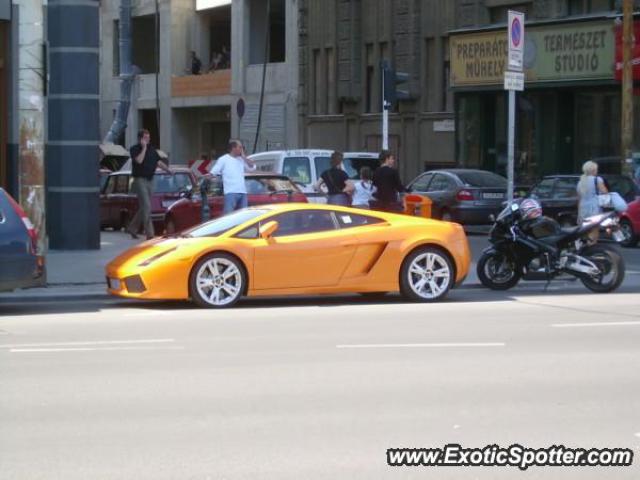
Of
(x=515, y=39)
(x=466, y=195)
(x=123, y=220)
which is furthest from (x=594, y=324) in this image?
(x=123, y=220)

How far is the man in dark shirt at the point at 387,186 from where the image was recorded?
802 inches

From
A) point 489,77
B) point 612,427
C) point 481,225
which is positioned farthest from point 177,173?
point 612,427

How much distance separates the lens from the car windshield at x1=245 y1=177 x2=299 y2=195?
24.4 m

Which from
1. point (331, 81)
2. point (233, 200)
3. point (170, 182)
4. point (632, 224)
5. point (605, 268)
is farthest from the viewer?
point (331, 81)

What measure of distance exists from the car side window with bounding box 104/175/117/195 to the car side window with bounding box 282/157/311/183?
425 centimetres

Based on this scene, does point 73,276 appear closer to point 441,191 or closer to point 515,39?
point 515,39

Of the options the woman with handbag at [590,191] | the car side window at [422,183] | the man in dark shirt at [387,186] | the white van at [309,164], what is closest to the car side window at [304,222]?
the man in dark shirt at [387,186]

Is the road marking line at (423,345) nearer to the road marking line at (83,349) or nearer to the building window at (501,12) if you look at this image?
the road marking line at (83,349)

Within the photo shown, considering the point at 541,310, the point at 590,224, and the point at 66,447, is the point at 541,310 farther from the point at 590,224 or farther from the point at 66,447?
the point at 66,447

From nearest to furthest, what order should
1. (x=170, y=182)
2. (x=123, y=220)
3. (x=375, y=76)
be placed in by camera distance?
(x=170, y=182) → (x=123, y=220) → (x=375, y=76)

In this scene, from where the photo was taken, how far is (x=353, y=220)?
628 inches

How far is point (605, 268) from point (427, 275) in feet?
8.17

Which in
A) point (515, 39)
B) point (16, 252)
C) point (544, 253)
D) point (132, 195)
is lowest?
point (544, 253)

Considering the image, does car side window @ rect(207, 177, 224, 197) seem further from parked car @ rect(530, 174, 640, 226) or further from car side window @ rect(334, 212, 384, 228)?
car side window @ rect(334, 212, 384, 228)
